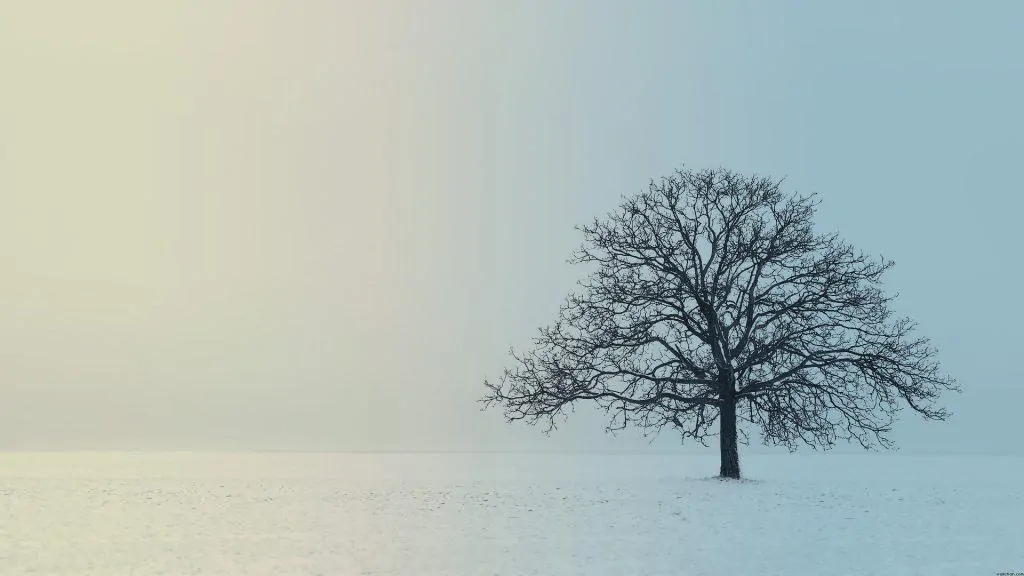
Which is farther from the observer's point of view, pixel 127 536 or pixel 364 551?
pixel 127 536

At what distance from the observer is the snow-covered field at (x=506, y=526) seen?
16.6 m

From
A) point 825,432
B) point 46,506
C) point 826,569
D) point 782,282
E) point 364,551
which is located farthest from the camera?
point 782,282

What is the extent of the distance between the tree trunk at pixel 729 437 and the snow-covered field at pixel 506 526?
135cm

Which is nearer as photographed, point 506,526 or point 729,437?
point 506,526

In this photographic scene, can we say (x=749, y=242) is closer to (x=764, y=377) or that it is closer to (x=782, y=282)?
(x=782, y=282)

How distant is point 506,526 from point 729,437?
15.5 meters

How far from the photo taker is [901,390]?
114ft

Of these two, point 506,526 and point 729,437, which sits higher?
point 729,437

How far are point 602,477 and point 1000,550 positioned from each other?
21038 mm

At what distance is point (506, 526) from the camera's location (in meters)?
21.7

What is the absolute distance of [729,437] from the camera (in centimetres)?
3503

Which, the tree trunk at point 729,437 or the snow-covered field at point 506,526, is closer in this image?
the snow-covered field at point 506,526

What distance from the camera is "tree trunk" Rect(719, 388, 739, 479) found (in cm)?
3481

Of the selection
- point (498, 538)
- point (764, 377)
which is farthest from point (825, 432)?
point (498, 538)
